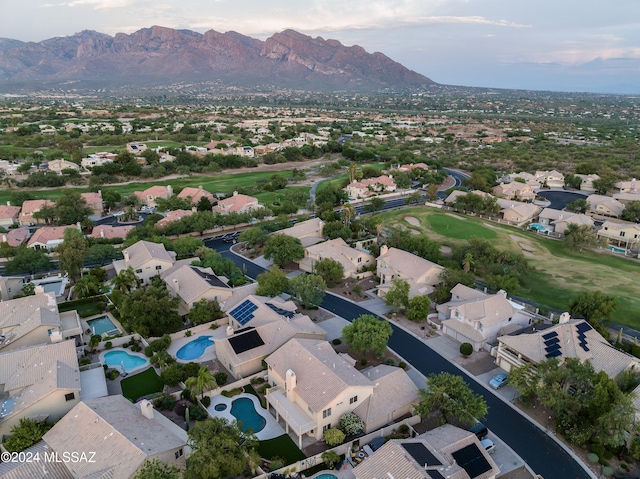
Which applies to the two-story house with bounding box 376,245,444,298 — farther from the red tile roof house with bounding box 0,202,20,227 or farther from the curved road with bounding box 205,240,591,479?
the red tile roof house with bounding box 0,202,20,227

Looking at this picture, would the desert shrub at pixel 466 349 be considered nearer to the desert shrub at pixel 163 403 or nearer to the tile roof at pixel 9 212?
the desert shrub at pixel 163 403

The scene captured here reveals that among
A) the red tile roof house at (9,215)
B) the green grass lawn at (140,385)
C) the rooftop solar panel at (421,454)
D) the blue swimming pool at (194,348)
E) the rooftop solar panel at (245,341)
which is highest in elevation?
the rooftop solar panel at (421,454)

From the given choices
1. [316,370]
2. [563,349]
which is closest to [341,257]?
[316,370]

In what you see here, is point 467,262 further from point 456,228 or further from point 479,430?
point 479,430

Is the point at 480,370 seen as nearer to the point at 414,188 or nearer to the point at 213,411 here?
the point at 213,411

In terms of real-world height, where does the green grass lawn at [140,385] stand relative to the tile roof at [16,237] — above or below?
above

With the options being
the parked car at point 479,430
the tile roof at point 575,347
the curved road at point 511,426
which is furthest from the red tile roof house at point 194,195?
the parked car at point 479,430

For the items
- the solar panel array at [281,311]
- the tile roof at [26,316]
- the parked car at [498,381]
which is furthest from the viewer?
the solar panel array at [281,311]

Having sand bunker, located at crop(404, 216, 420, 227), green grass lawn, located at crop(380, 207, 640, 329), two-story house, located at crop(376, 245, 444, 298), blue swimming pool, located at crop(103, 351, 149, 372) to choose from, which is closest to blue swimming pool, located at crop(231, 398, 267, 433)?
blue swimming pool, located at crop(103, 351, 149, 372)
